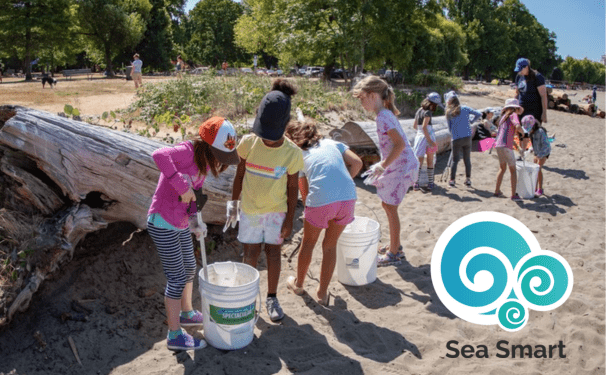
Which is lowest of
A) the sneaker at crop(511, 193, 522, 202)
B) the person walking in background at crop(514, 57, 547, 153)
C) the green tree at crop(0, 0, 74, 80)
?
the sneaker at crop(511, 193, 522, 202)

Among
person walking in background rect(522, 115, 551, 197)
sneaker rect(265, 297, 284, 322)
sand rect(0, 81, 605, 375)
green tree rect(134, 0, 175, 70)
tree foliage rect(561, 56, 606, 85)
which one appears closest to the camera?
sand rect(0, 81, 605, 375)

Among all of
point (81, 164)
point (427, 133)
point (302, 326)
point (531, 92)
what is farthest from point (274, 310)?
point (531, 92)

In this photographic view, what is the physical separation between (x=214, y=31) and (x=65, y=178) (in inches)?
2096

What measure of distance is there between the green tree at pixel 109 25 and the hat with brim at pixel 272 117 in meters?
33.2

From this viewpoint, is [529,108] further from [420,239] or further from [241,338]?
[241,338]

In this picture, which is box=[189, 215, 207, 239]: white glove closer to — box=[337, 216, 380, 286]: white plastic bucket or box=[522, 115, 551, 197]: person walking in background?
box=[337, 216, 380, 286]: white plastic bucket

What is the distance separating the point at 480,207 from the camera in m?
7.00

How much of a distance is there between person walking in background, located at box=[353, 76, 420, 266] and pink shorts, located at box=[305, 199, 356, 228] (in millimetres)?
755

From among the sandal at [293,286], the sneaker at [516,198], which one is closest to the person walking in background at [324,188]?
the sandal at [293,286]

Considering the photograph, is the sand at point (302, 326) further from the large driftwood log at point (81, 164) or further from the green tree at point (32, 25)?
the green tree at point (32, 25)

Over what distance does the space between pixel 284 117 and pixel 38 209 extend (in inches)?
93.2

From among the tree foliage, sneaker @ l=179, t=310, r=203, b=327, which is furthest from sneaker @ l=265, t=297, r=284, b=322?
Answer: the tree foliage

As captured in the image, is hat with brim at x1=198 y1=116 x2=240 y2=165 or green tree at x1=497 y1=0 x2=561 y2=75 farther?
green tree at x1=497 y1=0 x2=561 y2=75

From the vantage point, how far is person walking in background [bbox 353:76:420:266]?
13.9 ft
